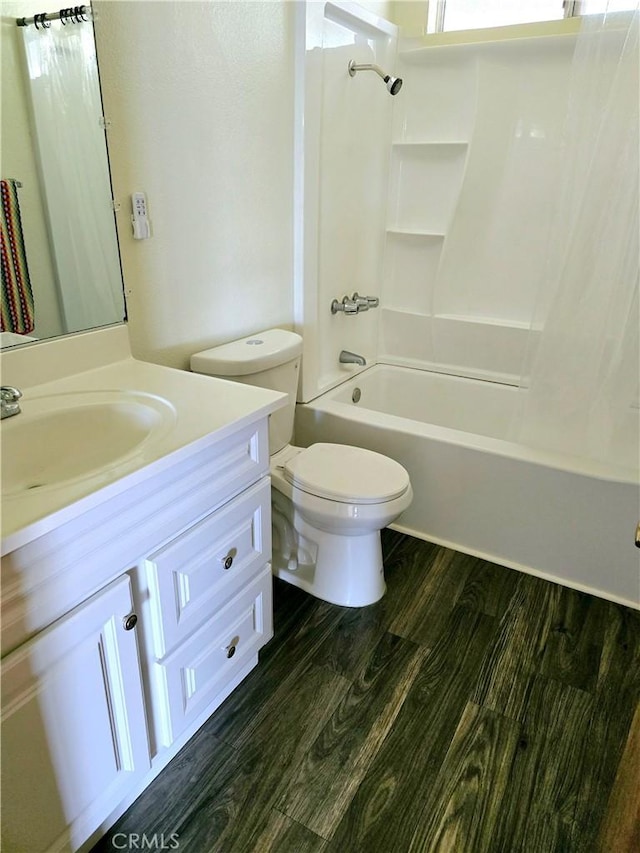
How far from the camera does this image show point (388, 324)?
2957mm

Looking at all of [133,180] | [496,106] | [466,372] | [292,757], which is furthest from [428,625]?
[496,106]

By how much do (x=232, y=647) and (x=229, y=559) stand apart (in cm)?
28

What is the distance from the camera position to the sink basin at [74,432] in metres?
1.14

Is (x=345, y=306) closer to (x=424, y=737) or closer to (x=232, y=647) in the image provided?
(x=232, y=647)

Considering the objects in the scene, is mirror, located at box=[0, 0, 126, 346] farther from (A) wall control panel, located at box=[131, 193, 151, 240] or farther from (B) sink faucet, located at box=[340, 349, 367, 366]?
(B) sink faucet, located at box=[340, 349, 367, 366]

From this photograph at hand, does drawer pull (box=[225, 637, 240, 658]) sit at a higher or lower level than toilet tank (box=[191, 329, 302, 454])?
lower

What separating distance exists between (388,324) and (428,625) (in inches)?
65.2

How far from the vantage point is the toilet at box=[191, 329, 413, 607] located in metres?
1.71

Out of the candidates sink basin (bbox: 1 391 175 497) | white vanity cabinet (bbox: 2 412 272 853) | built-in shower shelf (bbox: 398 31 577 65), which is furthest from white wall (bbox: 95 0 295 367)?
built-in shower shelf (bbox: 398 31 577 65)

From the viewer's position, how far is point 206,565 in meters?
1.26

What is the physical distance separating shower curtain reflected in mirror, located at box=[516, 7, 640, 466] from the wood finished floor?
63 centimetres

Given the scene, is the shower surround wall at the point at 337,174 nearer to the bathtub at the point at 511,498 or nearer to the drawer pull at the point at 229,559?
the bathtub at the point at 511,498

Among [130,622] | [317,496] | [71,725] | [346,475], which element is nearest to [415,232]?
[346,475]

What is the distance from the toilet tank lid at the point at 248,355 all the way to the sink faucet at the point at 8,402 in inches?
24.7
